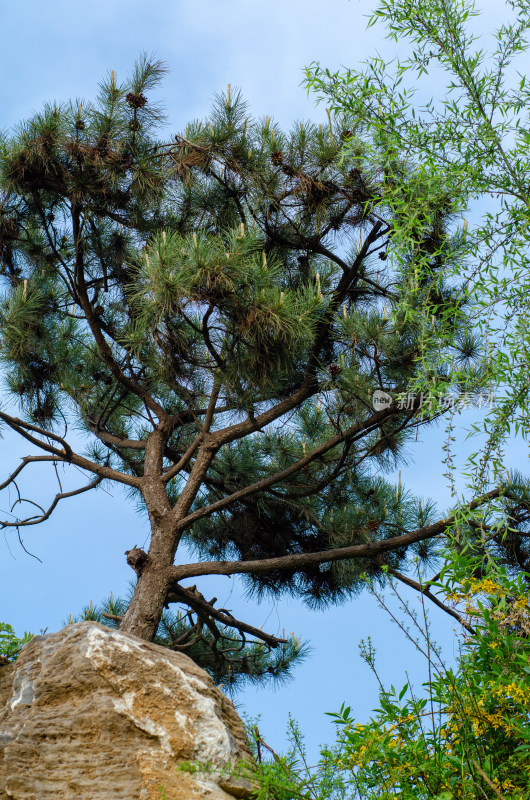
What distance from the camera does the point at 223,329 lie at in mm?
3264

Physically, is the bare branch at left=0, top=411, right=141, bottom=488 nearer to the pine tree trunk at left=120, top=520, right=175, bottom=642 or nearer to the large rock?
the pine tree trunk at left=120, top=520, right=175, bottom=642

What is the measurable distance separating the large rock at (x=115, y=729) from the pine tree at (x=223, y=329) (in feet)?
4.89

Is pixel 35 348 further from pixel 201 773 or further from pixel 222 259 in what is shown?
pixel 201 773

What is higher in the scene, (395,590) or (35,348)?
(35,348)

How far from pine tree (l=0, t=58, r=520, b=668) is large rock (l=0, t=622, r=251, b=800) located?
58.7 inches

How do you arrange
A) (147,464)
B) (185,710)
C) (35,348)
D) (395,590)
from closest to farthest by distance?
(185,710) → (395,590) → (147,464) → (35,348)

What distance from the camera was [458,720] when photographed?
5.16 feet

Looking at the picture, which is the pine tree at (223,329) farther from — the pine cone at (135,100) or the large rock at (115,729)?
the large rock at (115,729)

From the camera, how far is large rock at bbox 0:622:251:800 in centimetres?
→ 158

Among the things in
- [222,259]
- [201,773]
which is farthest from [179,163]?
[201,773]

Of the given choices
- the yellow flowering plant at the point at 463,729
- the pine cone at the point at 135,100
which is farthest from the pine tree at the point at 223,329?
the yellow flowering plant at the point at 463,729

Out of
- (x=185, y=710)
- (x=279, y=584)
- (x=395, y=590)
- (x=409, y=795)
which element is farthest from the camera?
(x=279, y=584)

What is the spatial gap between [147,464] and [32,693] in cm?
219

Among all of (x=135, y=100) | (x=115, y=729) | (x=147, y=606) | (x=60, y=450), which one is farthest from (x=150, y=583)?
(x=135, y=100)
